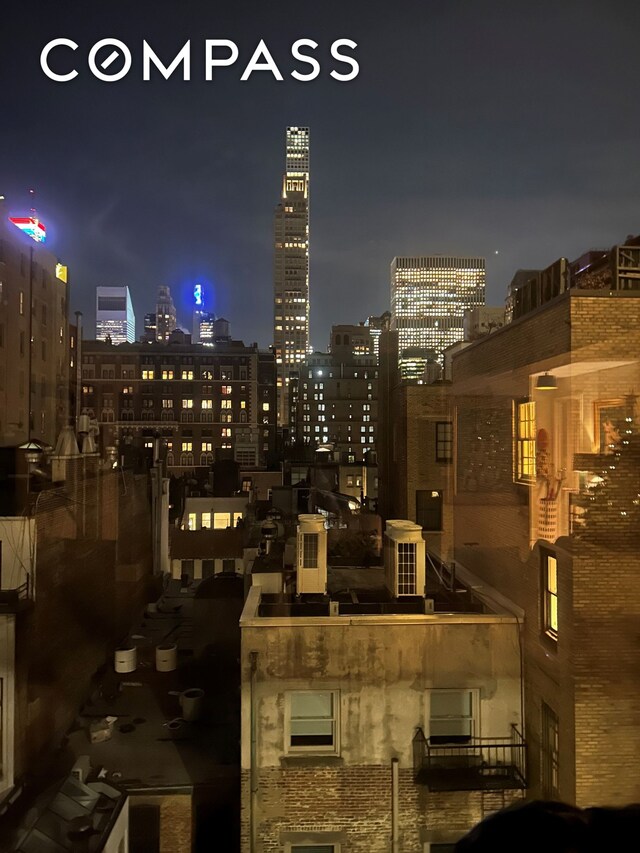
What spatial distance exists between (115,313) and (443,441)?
32529mm

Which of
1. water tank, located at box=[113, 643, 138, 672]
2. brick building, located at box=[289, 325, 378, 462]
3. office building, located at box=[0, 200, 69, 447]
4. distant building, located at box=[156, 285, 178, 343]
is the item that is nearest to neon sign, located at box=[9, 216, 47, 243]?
office building, located at box=[0, 200, 69, 447]

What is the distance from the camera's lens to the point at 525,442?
12.1ft

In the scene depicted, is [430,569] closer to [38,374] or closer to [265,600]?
[265,600]

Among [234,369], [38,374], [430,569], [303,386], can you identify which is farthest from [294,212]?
[430,569]

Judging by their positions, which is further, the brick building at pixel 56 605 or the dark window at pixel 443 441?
the dark window at pixel 443 441

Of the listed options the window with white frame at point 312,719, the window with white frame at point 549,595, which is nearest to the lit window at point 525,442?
the window with white frame at point 549,595

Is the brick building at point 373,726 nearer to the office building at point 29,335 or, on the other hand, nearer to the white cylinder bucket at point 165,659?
the white cylinder bucket at point 165,659

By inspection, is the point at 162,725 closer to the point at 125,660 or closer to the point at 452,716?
the point at 125,660

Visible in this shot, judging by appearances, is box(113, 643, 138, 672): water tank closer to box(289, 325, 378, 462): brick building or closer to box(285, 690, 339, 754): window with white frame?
box(285, 690, 339, 754): window with white frame

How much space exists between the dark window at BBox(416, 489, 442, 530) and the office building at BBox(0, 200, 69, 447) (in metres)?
9.10

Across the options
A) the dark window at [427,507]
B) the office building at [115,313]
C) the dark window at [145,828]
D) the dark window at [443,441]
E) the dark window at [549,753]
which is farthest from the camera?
the office building at [115,313]

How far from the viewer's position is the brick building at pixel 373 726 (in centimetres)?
377

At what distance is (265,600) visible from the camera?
4.41 meters

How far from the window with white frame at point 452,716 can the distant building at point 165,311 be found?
110602 millimetres
